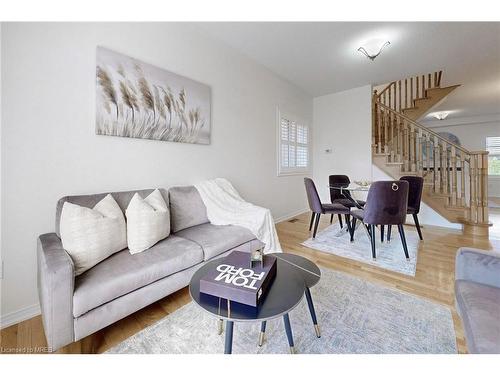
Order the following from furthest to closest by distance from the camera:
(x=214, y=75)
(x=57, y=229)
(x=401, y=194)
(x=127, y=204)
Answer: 1. (x=214, y=75)
2. (x=401, y=194)
3. (x=127, y=204)
4. (x=57, y=229)

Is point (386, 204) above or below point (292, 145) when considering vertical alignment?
below

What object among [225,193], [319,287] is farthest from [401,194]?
[225,193]

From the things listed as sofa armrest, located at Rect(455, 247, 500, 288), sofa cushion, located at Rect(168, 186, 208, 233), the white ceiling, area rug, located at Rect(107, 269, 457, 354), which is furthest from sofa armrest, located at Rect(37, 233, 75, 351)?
the white ceiling

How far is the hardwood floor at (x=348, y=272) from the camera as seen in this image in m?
1.26

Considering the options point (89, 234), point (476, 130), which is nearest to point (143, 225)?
point (89, 234)

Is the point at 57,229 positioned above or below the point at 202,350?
above

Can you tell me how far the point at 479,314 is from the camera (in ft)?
2.90

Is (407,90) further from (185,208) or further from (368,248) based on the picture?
(185,208)

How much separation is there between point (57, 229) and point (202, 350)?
128 centimetres

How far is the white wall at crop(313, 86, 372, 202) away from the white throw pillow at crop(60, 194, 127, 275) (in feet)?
14.5

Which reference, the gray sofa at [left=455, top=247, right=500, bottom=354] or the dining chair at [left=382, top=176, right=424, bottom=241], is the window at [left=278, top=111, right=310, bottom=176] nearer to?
the dining chair at [left=382, top=176, right=424, bottom=241]

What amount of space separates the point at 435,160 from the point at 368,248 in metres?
2.58

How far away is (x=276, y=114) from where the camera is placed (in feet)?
12.7
